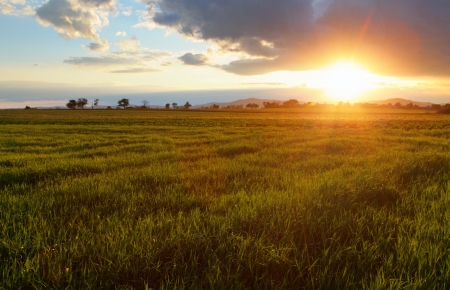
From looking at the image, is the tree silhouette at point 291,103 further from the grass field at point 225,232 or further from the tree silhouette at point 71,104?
the grass field at point 225,232

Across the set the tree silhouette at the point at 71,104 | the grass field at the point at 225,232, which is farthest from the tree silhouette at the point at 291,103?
the grass field at the point at 225,232

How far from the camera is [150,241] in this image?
112 inches

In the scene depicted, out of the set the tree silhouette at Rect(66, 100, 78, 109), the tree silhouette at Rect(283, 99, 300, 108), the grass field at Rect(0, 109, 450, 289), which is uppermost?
the tree silhouette at Rect(66, 100, 78, 109)

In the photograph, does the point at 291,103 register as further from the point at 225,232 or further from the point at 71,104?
the point at 225,232

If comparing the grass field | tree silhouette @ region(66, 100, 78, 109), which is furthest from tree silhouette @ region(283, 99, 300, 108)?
the grass field

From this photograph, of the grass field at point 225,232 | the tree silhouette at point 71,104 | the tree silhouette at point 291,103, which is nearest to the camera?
the grass field at point 225,232

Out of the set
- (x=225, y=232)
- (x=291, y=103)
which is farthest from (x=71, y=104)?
(x=225, y=232)

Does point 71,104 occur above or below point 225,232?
above

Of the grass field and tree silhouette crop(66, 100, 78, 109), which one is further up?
tree silhouette crop(66, 100, 78, 109)

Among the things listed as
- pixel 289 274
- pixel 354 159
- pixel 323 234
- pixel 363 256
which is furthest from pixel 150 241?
pixel 354 159

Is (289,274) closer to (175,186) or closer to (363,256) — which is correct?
(363,256)

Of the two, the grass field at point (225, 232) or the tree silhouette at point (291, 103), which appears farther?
the tree silhouette at point (291, 103)

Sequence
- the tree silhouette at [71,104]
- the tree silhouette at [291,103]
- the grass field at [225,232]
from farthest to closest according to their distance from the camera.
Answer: the tree silhouette at [71,104] < the tree silhouette at [291,103] < the grass field at [225,232]

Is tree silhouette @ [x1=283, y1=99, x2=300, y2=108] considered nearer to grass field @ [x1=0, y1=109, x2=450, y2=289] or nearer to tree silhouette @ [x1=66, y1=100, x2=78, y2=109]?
tree silhouette @ [x1=66, y1=100, x2=78, y2=109]
